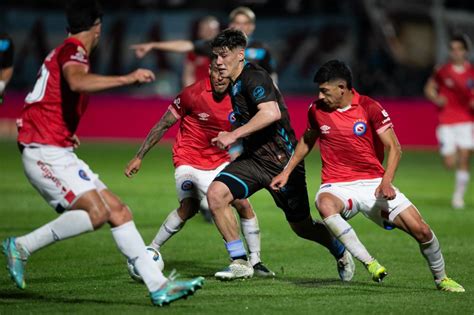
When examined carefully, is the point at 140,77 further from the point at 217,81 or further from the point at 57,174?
the point at 217,81

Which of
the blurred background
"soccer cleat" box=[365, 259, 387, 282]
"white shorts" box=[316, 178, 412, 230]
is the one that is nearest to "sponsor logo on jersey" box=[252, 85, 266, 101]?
"white shorts" box=[316, 178, 412, 230]

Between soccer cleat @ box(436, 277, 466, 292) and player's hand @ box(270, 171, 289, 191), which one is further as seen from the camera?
player's hand @ box(270, 171, 289, 191)

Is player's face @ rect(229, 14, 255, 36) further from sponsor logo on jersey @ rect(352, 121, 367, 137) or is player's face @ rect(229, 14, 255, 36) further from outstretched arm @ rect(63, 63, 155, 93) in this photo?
outstretched arm @ rect(63, 63, 155, 93)

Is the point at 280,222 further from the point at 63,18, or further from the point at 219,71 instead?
the point at 63,18

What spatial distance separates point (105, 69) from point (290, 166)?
21.8 meters

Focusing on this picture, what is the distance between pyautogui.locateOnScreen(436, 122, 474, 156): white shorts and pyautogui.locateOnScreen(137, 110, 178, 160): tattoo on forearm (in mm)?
8176

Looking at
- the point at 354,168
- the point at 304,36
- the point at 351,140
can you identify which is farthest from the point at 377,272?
the point at 304,36

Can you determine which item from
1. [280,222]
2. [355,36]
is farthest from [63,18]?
[280,222]

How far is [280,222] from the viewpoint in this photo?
14.6 meters

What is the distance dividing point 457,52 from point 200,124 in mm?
7281

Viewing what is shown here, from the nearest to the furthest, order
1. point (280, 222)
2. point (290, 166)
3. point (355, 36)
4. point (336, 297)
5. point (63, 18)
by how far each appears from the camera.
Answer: point (336, 297)
point (290, 166)
point (280, 222)
point (355, 36)
point (63, 18)

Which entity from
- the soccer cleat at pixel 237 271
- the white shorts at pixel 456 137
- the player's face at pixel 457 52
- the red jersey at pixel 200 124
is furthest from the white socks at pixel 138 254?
the white shorts at pixel 456 137

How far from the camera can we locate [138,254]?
7977mm

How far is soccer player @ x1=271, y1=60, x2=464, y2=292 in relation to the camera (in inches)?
353
